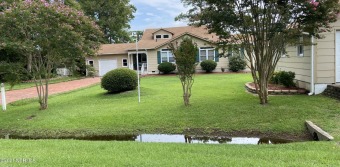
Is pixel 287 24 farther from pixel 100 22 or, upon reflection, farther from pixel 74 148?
pixel 100 22

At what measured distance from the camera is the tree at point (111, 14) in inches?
1674

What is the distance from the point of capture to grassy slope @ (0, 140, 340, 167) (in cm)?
407

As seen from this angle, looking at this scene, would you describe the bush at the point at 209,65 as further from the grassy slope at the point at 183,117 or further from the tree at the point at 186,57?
the tree at the point at 186,57

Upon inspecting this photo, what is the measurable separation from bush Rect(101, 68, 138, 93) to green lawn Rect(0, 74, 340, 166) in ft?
1.76

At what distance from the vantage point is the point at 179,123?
7.77m

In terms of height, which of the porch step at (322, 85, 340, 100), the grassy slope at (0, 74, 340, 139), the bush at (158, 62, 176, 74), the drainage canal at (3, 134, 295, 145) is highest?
the bush at (158, 62, 176, 74)

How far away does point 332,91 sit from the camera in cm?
979

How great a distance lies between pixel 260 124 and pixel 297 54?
6.11m

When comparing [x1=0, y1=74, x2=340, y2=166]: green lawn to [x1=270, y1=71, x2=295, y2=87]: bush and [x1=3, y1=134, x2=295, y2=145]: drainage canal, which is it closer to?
[x1=3, y1=134, x2=295, y2=145]: drainage canal

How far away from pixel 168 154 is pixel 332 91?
7610 mm

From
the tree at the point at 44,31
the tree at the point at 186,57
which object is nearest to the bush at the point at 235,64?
the tree at the point at 186,57

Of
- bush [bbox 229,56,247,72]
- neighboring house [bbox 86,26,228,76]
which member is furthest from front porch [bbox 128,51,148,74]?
bush [bbox 229,56,247,72]

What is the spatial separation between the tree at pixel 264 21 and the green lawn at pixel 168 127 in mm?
1636

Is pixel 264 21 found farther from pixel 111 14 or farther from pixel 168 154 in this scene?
pixel 111 14
